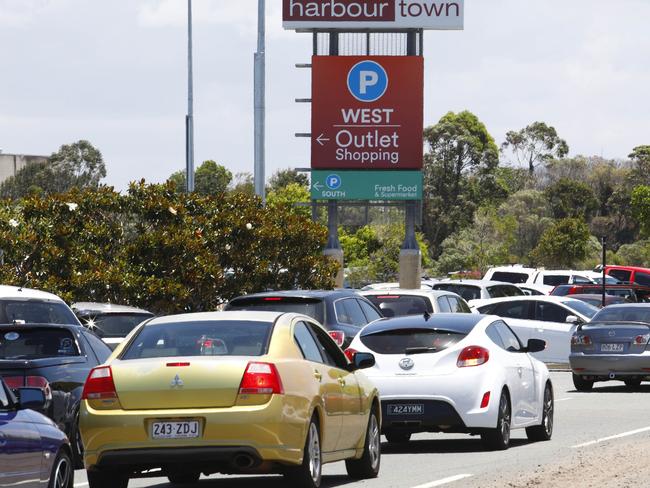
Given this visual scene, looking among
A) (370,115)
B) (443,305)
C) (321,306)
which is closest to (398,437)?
(321,306)

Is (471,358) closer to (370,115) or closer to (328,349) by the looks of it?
(328,349)

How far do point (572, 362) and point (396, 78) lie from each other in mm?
33391

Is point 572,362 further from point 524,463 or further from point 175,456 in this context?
point 175,456

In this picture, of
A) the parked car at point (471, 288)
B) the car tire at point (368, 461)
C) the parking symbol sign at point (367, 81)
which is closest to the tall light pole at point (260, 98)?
the parked car at point (471, 288)

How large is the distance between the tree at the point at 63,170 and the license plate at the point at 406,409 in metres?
103

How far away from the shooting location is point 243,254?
3672 centimetres

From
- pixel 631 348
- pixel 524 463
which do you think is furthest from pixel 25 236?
pixel 524 463

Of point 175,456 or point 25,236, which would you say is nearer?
point 175,456

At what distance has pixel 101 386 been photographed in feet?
39.5

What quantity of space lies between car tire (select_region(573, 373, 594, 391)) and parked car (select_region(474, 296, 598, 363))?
4.84 m

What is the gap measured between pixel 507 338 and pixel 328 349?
197 inches

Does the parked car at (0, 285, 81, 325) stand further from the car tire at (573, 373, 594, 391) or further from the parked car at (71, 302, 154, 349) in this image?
the car tire at (573, 373, 594, 391)

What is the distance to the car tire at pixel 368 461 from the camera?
14.0m

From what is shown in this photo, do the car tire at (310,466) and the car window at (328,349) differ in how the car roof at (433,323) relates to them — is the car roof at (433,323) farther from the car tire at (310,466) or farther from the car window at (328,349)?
the car tire at (310,466)
